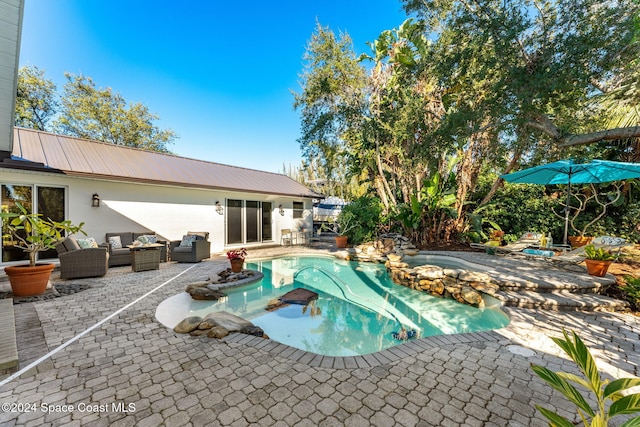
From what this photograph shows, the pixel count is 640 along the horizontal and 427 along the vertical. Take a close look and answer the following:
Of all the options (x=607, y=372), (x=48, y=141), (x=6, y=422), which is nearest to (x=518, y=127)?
(x=607, y=372)

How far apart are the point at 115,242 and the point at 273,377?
8.37 m

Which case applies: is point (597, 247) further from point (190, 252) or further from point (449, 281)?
point (190, 252)

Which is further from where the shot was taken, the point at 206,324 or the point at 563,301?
the point at 563,301

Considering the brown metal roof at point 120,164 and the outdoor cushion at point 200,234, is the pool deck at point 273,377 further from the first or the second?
the outdoor cushion at point 200,234

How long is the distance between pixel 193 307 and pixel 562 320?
6607mm

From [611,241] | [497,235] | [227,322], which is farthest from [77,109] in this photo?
[611,241]

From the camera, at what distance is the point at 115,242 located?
8.34 metres

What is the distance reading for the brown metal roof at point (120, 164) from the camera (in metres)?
7.95

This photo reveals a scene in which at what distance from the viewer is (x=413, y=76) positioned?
730 centimetres

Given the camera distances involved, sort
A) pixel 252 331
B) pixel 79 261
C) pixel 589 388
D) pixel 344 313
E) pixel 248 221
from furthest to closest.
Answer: pixel 248 221, pixel 79 261, pixel 344 313, pixel 252 331, pixel 589 388

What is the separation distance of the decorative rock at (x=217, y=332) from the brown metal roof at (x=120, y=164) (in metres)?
7.53

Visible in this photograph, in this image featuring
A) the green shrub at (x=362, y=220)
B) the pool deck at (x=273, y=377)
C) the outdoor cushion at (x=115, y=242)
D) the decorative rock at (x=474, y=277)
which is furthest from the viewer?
the green shrub at (x=362, y=220)

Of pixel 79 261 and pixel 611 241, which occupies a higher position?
pixel 611 241

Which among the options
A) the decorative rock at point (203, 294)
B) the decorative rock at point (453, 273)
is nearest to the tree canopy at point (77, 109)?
the decorative rock at point (203, 294)
